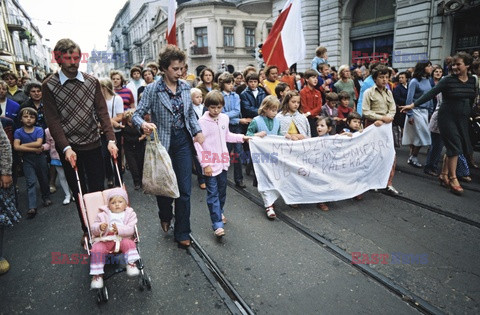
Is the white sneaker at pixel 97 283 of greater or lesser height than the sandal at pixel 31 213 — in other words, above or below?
above

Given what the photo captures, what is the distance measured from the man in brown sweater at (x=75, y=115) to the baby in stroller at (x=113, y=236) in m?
0.61

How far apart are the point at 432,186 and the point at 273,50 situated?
4.37 metres

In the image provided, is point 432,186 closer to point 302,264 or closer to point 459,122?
point 459,122

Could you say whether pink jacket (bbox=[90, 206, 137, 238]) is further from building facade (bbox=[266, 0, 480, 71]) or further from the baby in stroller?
building facade (bbox=[266, 0, 480, 71])

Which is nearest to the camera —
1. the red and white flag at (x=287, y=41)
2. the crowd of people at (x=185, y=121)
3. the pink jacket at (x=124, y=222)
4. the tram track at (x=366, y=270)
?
the tram track at (x=366, y=270)

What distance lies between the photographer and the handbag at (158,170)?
10.7ft

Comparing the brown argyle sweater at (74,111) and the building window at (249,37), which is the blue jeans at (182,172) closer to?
the brown argyle sweater at (74,111)

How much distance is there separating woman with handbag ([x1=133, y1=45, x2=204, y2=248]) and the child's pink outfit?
1.92 feet

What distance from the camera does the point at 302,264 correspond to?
A: 3426 millimetres

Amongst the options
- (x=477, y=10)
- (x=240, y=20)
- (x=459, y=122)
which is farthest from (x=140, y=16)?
(x=459, y=122)

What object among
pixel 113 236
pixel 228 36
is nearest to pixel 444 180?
pixel 113 236

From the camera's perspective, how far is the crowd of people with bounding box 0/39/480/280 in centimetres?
346

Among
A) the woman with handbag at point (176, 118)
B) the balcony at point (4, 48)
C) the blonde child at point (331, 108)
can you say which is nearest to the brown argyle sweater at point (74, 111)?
the woman with handbag at point (176, 118)

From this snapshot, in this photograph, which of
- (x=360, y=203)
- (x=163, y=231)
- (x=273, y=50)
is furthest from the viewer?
(x=273, y=50)
